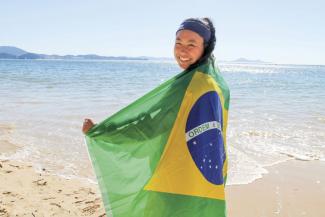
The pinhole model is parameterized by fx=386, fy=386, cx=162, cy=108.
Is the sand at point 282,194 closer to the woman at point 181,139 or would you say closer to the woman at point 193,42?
the woman at point 181,139

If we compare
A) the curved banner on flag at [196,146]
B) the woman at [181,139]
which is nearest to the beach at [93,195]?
the woman at [181,139]

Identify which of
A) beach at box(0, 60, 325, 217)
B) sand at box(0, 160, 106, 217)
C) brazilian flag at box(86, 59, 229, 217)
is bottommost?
beach at box(0, 60, 325, 217)

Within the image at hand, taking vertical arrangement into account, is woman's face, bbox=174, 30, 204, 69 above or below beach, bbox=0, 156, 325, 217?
above

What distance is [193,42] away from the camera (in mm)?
1936

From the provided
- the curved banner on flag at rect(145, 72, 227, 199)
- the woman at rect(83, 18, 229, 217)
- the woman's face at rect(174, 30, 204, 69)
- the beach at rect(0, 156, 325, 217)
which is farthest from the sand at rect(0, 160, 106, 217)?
the woman's face at rect(174, 30, 204, 69)

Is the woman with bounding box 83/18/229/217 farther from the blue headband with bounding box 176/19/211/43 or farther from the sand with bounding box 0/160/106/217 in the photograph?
the sand with bounding box 0/160/106/217

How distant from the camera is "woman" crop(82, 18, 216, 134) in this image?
1.93 meters

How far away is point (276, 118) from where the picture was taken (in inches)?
443

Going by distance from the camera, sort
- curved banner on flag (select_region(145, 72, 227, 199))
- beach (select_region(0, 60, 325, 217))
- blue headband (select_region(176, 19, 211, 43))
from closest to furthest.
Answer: curved banner on flag (select_region(145, 72, 227, 199)) < blue headband (select_region(176, 19, 211, 43)) < beach (select_region(0, 60, 325, 217))

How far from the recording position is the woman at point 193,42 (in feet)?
6.34

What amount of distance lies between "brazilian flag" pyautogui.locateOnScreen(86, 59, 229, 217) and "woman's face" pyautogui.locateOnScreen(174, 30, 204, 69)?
7cm

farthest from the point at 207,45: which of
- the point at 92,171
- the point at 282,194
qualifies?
the point at 92,171

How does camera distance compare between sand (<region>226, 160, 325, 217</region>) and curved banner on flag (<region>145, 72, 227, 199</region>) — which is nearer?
curved banner on flag (<region>145, 72, 227, 199</region>)

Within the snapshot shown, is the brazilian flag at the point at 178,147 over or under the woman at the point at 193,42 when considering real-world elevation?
under
